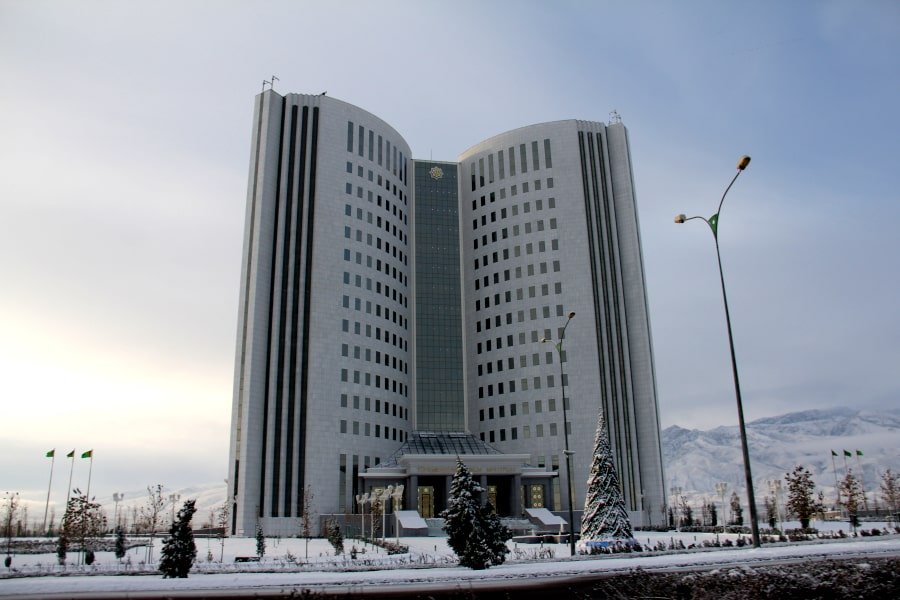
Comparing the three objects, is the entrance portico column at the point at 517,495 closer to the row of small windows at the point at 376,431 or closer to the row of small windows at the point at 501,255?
the row of small windows at the point at 376,431

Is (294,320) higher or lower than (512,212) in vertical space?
lower

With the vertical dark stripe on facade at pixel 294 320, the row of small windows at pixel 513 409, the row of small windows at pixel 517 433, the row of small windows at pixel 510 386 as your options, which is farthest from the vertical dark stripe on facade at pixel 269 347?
the row of small windows at pixel 513 409

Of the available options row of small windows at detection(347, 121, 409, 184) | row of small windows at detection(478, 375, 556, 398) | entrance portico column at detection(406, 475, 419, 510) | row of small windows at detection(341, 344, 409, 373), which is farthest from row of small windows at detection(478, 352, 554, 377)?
row of small windows at detection(347, 121, 409, 184)

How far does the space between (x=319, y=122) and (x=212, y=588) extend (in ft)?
279

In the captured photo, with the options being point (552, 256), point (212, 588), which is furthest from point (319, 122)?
point (212, 588)

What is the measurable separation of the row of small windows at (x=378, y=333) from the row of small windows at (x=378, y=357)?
199 centimetres

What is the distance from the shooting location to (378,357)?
96.9 m

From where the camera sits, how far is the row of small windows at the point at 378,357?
305ft

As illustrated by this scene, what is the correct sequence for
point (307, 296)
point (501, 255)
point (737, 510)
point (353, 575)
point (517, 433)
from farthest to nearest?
point (501, 255)
point (737, 510)
point (517, 433)
point (307, 296)
point (353, 575)

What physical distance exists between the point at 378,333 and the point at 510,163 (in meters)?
37.7

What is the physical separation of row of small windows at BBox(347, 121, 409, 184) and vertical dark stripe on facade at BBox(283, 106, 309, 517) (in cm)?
685

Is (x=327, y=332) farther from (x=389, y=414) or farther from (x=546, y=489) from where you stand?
(x=546, y=489)

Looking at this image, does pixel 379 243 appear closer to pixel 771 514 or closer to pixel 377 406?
pixel 377 406

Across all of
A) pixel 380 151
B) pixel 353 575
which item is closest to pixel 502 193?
pixel 380 151
